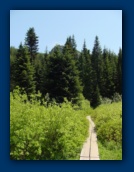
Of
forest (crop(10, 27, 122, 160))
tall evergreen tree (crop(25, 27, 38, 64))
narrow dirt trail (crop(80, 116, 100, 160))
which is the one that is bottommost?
narrow dirt trail (crop(80, 116, 100, 160))

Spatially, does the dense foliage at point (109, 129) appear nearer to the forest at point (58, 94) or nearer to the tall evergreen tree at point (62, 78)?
the forest at point (58, 94)

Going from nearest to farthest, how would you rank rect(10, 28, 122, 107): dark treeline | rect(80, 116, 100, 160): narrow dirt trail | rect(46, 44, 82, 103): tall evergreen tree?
1. rect(80, 116, 100, 160): narrow dirt trail
2. rect(10, 28, 122, 107): dark treeline
3. rect(46, 44, 82, 103): tall evergreen tree

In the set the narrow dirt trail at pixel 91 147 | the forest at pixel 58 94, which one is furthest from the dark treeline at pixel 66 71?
the narrow dirt trail at pixel 91 147

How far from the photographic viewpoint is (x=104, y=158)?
4.31 metres

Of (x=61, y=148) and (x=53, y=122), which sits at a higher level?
(x=53, y=122)

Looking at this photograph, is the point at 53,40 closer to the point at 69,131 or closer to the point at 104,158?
the point at 69,131

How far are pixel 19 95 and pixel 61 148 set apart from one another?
80 cm

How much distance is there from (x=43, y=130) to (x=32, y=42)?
41.2 inches

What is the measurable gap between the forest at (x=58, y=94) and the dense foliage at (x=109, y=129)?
14mm

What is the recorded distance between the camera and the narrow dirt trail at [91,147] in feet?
14.2

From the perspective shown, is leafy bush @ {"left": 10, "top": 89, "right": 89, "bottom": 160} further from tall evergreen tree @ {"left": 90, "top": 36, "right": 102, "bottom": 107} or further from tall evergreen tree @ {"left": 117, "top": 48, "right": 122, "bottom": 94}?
tall evergreen tree @ {"left": 117, "top": 48, "right": 122, "bottom": 94}

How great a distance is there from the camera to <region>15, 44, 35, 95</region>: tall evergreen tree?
14.7 feet

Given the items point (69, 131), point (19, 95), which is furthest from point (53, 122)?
point (19, 95)

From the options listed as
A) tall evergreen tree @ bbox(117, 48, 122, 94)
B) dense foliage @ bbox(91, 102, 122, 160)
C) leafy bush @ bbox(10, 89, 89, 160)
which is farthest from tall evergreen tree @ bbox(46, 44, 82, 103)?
tall evergreen tree @ bbox(117, 48, 122, 94)
